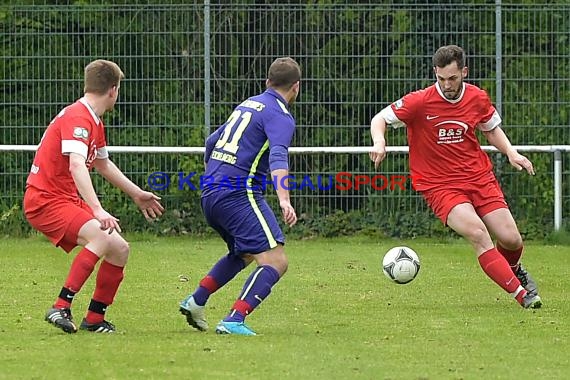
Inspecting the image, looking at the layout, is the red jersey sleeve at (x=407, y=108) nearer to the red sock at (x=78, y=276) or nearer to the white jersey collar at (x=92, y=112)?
the white jersey collar at (x=92, y=112)

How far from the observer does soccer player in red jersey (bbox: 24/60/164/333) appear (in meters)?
7.81

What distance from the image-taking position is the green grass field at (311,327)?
263 inches

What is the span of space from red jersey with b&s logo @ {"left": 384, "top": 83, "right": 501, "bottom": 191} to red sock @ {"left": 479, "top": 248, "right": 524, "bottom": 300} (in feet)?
2.22

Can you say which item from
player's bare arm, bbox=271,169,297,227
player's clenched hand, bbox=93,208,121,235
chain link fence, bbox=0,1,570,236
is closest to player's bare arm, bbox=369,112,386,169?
player's bare arm, bbox=271,169,297,227

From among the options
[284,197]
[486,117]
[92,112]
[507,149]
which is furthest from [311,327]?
[486,117]

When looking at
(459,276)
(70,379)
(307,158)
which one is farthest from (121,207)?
(70,379)

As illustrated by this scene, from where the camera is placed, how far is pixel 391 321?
342 inches

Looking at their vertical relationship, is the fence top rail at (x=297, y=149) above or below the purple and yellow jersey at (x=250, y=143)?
below

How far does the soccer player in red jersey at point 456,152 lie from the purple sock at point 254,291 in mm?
1982

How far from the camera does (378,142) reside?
355 inches

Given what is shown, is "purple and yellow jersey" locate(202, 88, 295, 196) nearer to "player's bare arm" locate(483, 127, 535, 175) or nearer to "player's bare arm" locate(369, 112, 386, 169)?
"player's bare arm" locate(369, 112, 386, 169)

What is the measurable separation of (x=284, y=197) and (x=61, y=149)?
138 centimetres

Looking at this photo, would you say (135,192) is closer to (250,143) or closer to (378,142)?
(250,143)

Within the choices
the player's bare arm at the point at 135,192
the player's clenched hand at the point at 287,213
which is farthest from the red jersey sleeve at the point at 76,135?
the player's clenched hand at the point at 287,213
